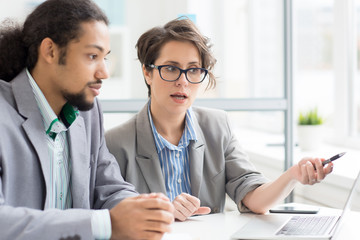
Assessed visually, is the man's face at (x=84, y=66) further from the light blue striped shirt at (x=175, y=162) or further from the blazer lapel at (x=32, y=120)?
the light blue striped shirt at (x=175, y=162)

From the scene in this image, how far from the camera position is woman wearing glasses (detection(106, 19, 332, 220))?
178cm

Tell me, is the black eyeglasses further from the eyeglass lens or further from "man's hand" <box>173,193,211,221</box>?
"man's hand" <box>173,193,211,221</box>

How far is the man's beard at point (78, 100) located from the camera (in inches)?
53.2

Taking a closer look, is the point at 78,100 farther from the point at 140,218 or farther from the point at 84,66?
the point at 140,218

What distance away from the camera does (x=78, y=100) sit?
1.36 metres

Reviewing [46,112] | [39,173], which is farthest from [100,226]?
[46,112]

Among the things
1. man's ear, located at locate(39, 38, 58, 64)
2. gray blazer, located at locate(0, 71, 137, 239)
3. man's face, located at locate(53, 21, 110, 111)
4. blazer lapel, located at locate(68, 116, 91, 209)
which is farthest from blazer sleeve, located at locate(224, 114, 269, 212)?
man's ear, located at locate(39, 38, 58, 64)

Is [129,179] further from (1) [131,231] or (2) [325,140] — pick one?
(2) [325,140]

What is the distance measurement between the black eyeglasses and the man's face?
1.48ft

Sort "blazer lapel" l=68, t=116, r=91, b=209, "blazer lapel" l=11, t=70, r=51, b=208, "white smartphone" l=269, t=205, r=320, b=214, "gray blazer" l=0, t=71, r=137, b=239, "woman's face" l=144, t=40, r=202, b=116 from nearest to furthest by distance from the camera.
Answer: "gray blazer" l=0, t=71, r=137, b=239 < "blazer lapel" l=11, t=70, r=51, b=208 < "blazer lapel" l=68, t=116, r=91, b=209 < "white smartphone" l=269, t=205, r=320, b=214 < "woman's face" l=144, t=40, r=202, b=116

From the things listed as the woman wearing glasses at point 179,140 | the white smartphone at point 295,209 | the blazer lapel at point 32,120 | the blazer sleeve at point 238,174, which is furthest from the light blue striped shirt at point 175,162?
the blazer lapel at point 32,120

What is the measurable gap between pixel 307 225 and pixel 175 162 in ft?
1.92

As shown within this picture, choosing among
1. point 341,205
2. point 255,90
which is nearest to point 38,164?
point 341,205

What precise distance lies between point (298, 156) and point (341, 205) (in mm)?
459
